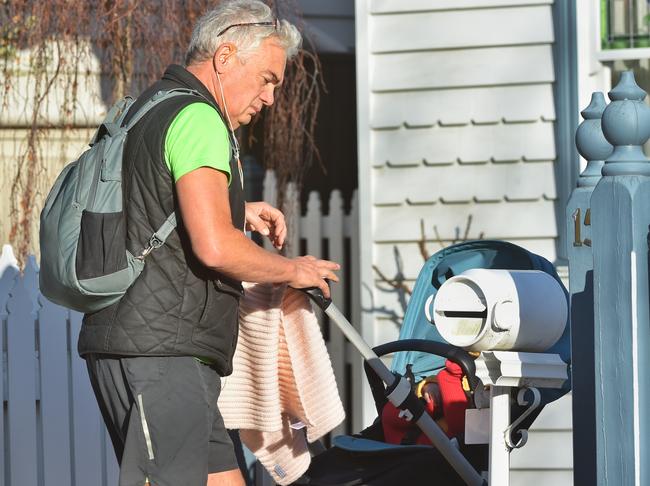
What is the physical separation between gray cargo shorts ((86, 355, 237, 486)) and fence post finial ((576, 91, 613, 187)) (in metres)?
1.25

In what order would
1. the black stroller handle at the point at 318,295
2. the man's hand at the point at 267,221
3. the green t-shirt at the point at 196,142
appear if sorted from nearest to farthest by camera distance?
the green t-shirt at the point at 196,142
the black stroller handle at the point at 318,295
the man's hand at the point at 267,221

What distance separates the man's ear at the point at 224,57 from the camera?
129 inches

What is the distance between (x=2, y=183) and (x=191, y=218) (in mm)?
4155

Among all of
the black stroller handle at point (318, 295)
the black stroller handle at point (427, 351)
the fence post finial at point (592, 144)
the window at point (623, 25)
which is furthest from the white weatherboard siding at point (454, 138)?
the black stroller handle at point (318, 295)

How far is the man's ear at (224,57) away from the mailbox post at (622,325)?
1.08 metres

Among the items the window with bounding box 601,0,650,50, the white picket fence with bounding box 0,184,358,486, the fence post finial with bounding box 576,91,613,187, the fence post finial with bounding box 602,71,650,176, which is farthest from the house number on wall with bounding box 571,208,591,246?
the window with bounding box 601,0,650,50

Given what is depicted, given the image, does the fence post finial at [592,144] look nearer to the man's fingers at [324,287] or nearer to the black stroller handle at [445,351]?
the black stroller handle at [445,351]

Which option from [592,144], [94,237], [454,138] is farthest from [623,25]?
[94,237]

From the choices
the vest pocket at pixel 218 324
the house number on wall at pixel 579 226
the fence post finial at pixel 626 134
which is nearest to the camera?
the fence post finial at pixel 626 134

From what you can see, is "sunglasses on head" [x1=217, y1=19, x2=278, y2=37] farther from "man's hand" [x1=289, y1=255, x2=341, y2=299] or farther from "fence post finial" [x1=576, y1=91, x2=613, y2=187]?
"fence post finial" [x1=576, y1=91, x2=613, y2=187]

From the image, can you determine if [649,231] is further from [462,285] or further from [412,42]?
[412,42]

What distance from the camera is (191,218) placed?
3.00 metres

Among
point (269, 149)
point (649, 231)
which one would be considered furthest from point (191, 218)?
point (269, 149)

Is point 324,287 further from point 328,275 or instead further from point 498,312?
point 498,312
